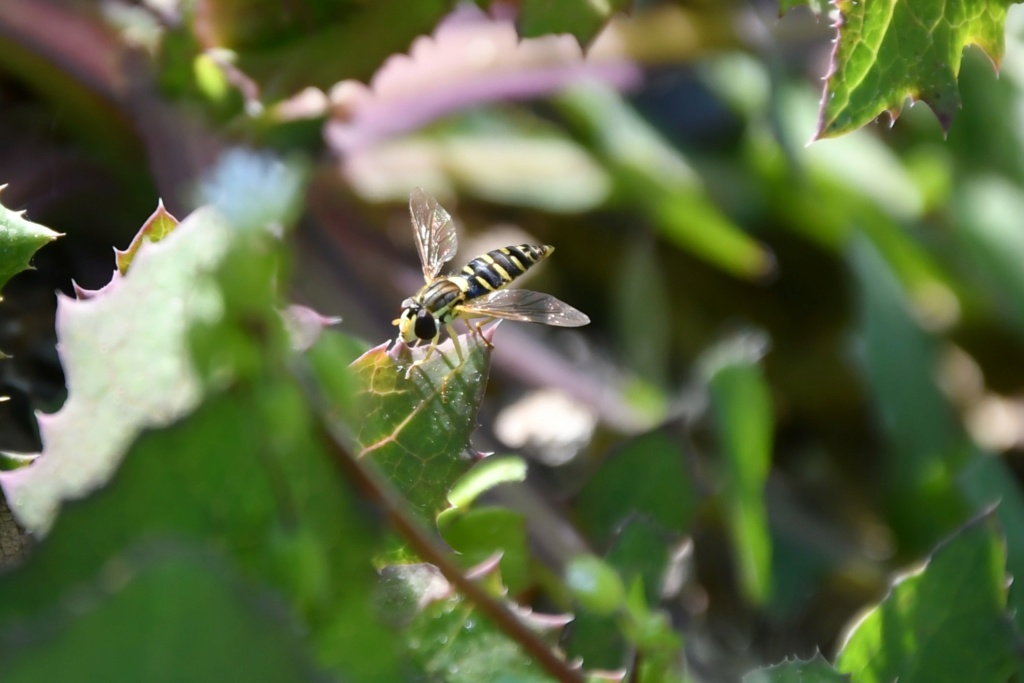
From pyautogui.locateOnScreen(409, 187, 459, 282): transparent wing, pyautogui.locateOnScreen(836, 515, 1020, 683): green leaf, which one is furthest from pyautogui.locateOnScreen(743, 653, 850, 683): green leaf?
pyautogui.locateOnScreen(409, 187, 459, 282): transparent wing

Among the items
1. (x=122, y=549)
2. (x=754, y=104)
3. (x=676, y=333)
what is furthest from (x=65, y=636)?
(x=754, y=104)

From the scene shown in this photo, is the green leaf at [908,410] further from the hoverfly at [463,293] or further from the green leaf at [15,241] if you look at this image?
the green leaf at [15,241]

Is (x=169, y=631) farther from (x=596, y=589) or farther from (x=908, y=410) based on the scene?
(x=908, y=410)

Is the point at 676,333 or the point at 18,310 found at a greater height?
the point at 18,310

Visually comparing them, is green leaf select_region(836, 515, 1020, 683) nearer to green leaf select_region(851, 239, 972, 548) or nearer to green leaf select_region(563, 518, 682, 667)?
green leaf select_region(563, 518, 682, 667)

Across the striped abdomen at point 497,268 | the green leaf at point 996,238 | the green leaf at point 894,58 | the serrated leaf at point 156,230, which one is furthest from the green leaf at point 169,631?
the green leaf at point 996,238

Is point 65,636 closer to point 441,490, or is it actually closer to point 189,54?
point 441,490
